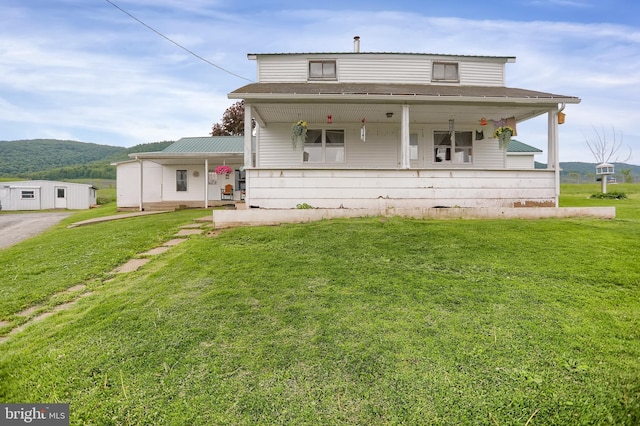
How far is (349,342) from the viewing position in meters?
3.04

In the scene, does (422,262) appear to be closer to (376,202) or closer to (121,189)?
(376,202)

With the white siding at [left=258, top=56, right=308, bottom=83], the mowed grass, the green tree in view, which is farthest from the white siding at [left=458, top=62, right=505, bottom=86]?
the green tree

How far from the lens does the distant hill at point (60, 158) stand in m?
72.6

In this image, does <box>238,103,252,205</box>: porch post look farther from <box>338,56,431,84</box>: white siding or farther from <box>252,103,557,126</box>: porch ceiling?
<box>338,56,431,84</box>: white siding

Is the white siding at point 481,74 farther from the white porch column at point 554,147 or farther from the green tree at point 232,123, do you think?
the green tree at point 232,123

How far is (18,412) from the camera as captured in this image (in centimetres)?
248

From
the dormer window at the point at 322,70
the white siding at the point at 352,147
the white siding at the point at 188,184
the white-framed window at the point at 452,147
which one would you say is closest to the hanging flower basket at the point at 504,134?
the white-framed window at the point at 452,147

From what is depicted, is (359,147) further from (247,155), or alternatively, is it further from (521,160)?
(521,160)

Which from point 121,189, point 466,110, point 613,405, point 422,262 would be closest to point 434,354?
point 613,405

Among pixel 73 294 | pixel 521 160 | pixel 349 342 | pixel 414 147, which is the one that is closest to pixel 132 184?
pixel 414 147

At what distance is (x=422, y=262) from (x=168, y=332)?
3710mm

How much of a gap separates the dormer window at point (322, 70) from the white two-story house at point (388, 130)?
40mm

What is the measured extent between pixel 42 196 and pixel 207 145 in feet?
79.3

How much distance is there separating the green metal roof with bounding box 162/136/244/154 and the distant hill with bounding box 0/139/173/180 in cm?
5614
